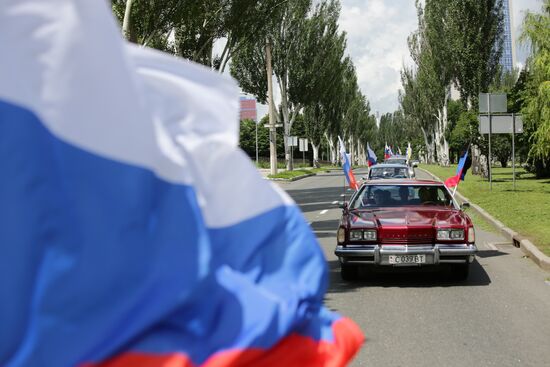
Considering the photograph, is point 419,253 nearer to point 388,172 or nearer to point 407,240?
point 407,240

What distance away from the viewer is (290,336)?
1938mm

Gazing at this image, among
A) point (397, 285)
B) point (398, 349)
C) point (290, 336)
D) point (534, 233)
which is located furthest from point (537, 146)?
point (290, 336)

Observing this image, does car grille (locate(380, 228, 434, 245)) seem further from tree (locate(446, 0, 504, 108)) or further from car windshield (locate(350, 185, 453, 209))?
tree (locate(446, 0, 504, 108))

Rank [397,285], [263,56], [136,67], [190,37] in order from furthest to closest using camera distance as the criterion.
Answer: [263,56]
[190,37]
[397,285]
[136,67]

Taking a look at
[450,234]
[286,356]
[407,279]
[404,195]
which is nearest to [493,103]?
[404,195]

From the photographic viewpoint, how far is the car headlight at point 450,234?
884 centimetres

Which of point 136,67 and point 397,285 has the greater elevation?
point 136,67

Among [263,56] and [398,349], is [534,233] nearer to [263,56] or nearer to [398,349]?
[398,349]

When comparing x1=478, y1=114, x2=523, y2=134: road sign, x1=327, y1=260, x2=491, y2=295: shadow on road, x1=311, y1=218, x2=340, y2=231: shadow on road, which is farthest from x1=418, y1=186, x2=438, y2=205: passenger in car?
x1=478, y1=114, x2=523, y2=134: road sign

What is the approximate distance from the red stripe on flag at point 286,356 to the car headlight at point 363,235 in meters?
6.76

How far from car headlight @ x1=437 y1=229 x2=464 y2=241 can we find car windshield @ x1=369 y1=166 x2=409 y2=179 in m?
11.0

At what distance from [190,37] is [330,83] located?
30.3 m

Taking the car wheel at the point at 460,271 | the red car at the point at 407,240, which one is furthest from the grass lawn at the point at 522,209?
the red car at the point at 407,240

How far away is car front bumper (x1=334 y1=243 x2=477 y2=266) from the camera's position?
8727 millimetres
